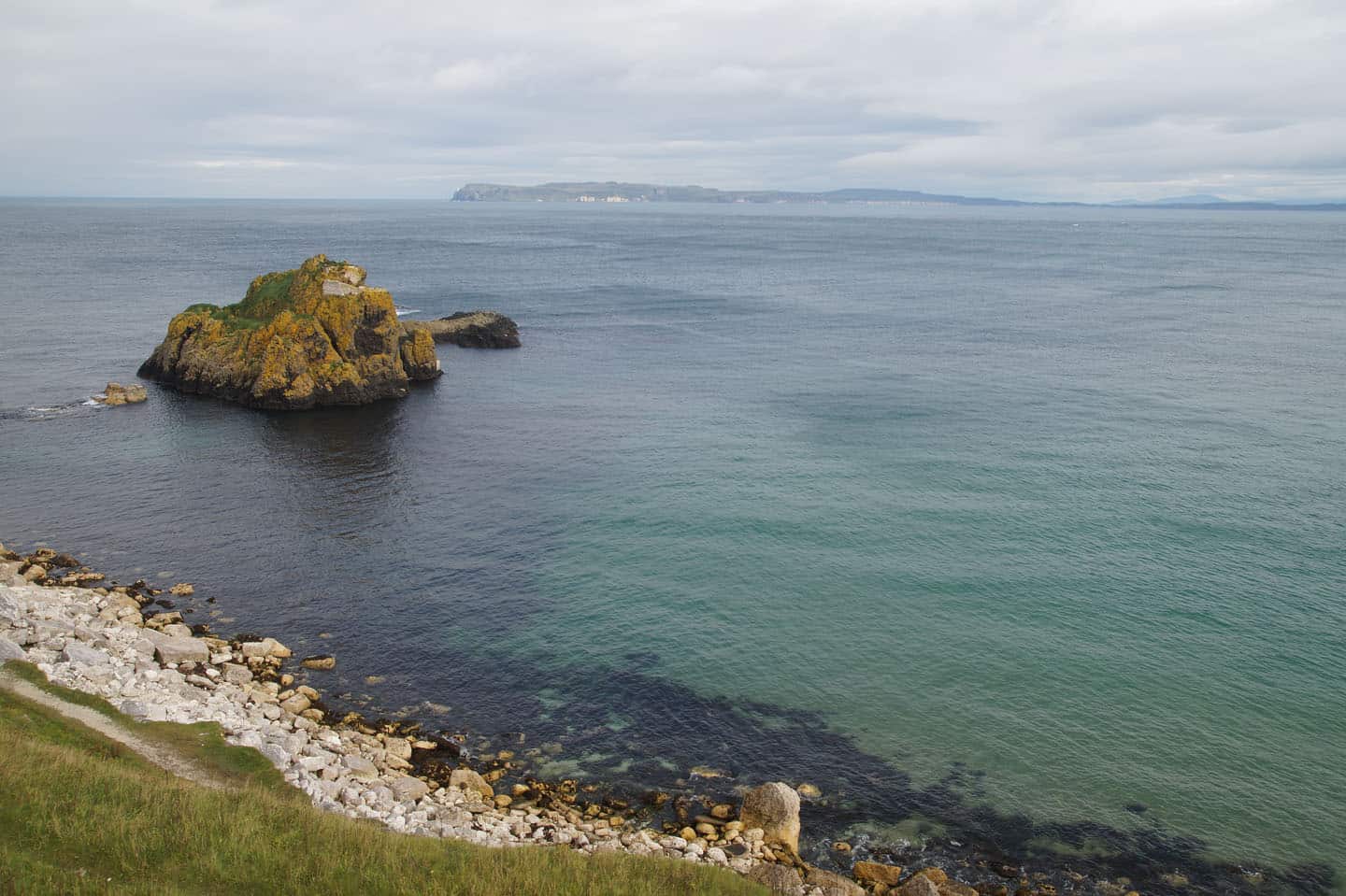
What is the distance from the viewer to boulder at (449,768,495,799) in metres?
31.2

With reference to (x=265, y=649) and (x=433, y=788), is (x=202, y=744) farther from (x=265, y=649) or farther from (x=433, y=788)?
(x=265, y=649)

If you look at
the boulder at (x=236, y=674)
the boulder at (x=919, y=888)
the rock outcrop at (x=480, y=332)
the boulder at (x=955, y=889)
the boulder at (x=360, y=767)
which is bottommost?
the boulder at (x=955, y=889)

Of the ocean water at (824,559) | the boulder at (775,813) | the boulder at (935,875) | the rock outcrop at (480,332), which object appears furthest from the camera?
the rock outcrop at (480,332)

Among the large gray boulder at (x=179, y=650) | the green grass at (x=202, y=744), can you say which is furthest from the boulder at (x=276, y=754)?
the large gray boulder at (x=179, y=650)

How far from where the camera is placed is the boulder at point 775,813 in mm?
29281

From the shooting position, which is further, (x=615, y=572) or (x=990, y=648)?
(x=615, y=572)

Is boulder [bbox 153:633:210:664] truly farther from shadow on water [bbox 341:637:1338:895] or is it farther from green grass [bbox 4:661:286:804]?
shadow on water [bbox 341:637:1338:895]

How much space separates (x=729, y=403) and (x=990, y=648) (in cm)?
4421

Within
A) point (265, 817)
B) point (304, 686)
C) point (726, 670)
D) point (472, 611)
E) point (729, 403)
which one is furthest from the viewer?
point (729, 403)

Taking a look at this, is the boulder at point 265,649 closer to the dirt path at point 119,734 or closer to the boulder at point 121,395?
the dirt path at point 119,734

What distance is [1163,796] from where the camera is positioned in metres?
32.6

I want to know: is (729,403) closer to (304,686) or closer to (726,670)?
(726,670)

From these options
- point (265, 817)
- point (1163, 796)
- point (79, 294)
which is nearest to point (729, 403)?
point (1163, 796)

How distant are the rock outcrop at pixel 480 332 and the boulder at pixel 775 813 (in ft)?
286
